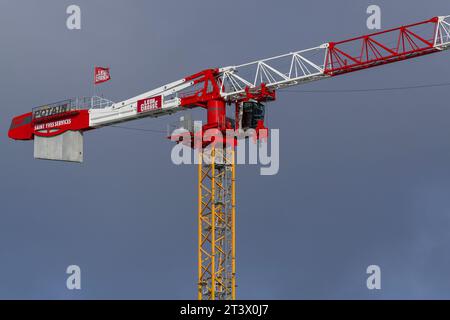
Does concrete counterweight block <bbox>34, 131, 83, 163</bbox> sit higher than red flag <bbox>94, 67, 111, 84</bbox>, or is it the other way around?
red flag <bbox>94, 67, 111, 84</bbox>

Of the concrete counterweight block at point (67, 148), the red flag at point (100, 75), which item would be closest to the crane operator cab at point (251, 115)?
the red flag at point (100, 75)

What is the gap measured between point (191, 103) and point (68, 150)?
2106 centimetres

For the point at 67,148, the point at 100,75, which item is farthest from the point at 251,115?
the point at 67,148

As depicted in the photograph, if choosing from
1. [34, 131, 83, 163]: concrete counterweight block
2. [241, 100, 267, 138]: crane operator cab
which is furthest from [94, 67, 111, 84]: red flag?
[241, 100, 267, 138]: crane operator cab

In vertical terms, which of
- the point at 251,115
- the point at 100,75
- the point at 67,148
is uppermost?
the point at 100,75

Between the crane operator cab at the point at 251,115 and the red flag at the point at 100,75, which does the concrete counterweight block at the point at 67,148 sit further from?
the crane operator cab at the point at 251,115

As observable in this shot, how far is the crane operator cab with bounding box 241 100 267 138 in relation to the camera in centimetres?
14488

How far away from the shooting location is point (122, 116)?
152 meters

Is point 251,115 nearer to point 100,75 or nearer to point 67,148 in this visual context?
point 100,75

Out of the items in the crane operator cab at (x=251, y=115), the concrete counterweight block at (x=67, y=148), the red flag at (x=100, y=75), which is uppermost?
the red flag at (x=100, y=75)

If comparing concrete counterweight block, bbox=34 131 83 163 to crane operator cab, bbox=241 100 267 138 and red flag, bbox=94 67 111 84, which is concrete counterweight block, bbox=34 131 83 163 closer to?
red flag, bbox=94 67 111 84

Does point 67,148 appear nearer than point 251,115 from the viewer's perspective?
No

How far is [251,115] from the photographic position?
145125mm

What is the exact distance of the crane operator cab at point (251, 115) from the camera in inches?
5704
